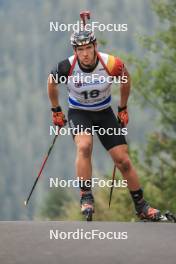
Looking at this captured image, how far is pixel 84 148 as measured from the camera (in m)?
8.75

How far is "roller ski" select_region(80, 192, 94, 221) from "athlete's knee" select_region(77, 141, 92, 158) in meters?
0.41

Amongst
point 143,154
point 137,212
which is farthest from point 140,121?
point 137,212

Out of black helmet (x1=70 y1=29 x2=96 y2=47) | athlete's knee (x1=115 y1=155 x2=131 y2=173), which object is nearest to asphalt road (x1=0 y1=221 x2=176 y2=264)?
athlete's knee (x1=115 y1=155 x2=131 y2=173)

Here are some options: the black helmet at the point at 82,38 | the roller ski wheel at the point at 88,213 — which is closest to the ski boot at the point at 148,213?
the roller ski wheel at the point at 88,213

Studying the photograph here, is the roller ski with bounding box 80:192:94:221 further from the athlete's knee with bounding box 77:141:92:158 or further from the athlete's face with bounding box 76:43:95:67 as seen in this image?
the athlete's face with bounding box 76:43:95:67

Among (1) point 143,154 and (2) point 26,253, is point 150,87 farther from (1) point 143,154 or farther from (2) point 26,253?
(2) point 26,253

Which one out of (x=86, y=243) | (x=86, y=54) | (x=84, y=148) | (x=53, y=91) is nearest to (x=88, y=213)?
(x=84, y=148)

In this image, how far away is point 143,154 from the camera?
3062cm

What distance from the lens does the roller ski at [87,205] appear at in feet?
28.4

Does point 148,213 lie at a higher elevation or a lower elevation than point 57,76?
lower

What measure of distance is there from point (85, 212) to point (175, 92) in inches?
800

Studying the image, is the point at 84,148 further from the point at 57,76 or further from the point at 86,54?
the point at 86,54

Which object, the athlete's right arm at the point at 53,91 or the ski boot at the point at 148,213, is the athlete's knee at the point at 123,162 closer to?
the ski boot at the point at 148,213

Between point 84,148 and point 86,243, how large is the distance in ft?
7.29
